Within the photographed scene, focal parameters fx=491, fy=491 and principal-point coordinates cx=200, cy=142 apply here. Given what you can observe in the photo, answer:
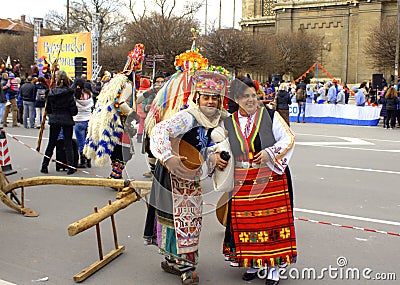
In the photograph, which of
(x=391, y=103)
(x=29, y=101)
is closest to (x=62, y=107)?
(x=29, y=101)

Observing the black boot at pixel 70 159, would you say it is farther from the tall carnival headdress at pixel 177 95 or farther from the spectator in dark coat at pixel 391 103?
the spectator in dark coat at pixel 391 103

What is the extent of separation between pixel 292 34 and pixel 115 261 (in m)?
38.1

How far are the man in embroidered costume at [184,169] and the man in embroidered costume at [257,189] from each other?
0.20 meters

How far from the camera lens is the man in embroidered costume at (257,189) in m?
4.03

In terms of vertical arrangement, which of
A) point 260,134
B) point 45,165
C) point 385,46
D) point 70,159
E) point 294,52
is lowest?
point 45,165

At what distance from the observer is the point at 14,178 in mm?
8578

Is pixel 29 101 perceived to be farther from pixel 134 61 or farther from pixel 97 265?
pixel 97 265

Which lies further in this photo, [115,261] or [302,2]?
[302,2]

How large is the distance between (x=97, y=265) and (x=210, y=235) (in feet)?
4.88

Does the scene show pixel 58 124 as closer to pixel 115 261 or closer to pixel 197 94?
pixel 115 261

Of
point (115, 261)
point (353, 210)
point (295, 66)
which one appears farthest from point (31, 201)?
point (295, 66)

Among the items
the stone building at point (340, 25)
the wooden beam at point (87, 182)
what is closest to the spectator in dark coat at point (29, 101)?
the wooden beam at point (87, 182)

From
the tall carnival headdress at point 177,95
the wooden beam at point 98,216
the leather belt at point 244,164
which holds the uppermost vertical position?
the tall carnival headdress at point 177,95

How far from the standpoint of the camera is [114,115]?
713 cm
